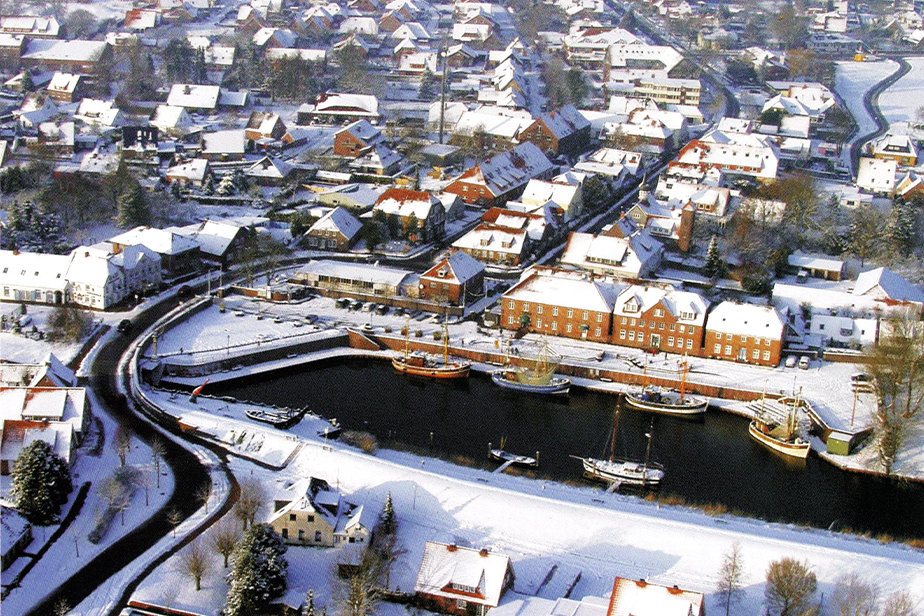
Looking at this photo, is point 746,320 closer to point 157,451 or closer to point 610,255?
point 610,255

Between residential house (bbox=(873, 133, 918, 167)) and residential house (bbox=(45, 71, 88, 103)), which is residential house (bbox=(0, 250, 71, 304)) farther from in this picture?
residential house (bbox=(873, 133, 918, 167))

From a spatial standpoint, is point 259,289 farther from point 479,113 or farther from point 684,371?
point 479,113

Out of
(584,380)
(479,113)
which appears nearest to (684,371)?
(584,380)

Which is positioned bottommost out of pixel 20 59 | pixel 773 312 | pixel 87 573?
pixel 87 573

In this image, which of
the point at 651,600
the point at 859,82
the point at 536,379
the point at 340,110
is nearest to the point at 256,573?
the point at 651,600

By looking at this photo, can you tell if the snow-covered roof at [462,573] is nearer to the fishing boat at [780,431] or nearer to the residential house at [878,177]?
the fishing boat at [780,431]

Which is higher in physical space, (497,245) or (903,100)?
(903,100)
